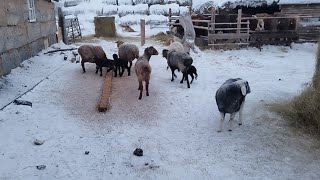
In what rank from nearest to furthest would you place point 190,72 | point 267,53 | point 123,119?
point 123,119 → point 190,72 → point 267,53

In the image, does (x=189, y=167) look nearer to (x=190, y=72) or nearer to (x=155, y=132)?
(x=155, y=132)

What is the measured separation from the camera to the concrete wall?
337 inches

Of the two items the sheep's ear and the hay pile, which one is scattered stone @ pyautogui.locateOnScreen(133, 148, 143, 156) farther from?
the hay pile

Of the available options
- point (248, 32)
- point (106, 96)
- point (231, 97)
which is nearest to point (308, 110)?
point (231, 97)

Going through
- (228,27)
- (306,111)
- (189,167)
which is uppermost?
(228,27)

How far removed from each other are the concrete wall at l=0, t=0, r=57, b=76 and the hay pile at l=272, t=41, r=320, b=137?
22.6 feet

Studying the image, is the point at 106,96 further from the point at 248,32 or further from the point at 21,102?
the point at 248,32

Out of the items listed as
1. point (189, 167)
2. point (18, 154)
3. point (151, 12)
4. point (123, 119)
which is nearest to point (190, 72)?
point (123, 119)

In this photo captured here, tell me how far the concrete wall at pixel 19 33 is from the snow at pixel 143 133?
45 centimetres

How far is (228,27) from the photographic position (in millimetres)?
16953

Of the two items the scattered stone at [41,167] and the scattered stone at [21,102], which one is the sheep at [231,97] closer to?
the scattered stone at [41,167]

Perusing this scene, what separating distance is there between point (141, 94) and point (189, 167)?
10.8 feet

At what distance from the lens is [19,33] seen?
32.7 feet

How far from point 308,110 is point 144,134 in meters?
3.00
